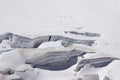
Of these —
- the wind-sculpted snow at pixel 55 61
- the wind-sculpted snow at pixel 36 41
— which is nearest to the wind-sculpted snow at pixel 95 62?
the wind-sculpted snow at pixel 55 61

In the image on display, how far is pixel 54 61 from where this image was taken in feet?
5.91

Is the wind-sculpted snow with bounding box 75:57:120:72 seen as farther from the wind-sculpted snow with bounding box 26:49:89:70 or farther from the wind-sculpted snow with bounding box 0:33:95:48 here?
the wind-sculpted snow with bounding box 0:33:95:48

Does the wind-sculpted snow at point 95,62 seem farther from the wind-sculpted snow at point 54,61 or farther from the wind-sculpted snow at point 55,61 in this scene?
the wind-sculpted snow at point 54,61

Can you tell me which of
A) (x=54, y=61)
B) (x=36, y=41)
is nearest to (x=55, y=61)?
(x=54, y=61)

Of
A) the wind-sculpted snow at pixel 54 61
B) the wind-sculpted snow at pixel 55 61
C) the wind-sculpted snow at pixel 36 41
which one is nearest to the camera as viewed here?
the wind-sculpted snow at pixel 55 61

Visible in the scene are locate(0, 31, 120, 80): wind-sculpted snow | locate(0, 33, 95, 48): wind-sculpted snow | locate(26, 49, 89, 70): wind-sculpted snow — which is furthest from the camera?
locate(0, 33, 95, 48): wind-sculpted snow

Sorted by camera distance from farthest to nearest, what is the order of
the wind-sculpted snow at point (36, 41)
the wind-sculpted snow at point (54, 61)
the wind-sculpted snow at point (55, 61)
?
1. the wind-sculpted snow at point (36, 41)
2. the wind-sculpted snow at point (54, 61)
3. the wind-sculpted snow at point (55, 61)

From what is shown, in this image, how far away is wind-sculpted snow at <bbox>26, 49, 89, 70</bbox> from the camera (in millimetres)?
1797

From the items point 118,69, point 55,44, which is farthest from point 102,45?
point 118,69

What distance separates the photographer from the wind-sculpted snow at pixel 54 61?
180 cm

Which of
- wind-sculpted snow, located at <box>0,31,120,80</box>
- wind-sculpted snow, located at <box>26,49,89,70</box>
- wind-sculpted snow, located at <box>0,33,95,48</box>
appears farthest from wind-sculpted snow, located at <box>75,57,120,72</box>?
wind-sculpted snow, located at <box>0,33,95,48</box>

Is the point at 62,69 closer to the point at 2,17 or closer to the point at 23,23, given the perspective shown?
the point at 23,23

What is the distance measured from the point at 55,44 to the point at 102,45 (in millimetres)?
363

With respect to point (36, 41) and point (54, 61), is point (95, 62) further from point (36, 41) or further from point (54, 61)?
point (36, 41)
